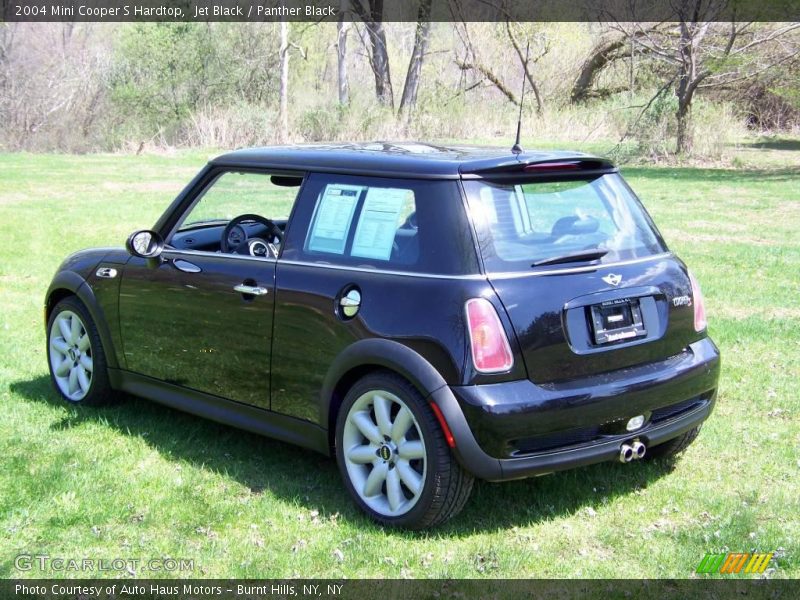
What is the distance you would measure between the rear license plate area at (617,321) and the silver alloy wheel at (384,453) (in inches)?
36.0

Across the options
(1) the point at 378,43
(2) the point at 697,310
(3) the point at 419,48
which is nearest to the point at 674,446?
(2) the point at 697,310

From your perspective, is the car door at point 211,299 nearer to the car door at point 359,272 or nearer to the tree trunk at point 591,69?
the car door at point 359,272

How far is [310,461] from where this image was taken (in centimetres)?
548

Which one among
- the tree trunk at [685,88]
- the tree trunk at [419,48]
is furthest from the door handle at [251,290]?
the tree trunk at [419,48]

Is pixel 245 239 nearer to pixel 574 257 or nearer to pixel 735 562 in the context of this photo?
pixel 574 257

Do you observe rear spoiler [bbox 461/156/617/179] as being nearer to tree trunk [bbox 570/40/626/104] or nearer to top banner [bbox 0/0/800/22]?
top banner [bbox 0/0/800/22]

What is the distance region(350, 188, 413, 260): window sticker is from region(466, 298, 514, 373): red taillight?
0.63m

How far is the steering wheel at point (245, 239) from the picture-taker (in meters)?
5.30

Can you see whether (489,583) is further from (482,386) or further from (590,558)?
(482,386)

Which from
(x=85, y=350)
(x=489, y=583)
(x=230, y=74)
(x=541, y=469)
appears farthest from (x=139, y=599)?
(x=230, y=74)

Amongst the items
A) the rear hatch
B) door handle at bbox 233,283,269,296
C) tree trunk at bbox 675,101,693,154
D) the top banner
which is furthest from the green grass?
the top banner

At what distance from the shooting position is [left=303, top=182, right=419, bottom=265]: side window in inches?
179

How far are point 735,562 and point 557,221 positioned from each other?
1.69 meters

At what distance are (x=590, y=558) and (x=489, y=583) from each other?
521mm
